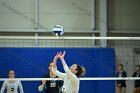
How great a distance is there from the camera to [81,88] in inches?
462

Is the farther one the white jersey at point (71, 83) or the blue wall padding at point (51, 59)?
the blue wall padding at point (51, 59)

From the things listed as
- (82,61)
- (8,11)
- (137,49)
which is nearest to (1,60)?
(8,11)

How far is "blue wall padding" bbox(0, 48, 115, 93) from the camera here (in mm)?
11414

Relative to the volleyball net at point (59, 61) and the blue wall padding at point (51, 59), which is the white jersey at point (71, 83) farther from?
the blue wall padding at point (51, 59)

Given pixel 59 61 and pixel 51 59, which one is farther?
pixel 59 61

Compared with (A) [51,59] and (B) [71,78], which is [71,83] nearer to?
(B) [71,78]

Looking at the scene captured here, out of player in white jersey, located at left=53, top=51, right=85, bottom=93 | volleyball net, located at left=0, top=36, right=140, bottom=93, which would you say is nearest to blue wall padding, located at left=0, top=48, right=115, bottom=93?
volleyball net, located at left=0, top=36, right=140, bottom=93

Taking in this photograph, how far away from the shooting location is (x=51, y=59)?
38.0 feet

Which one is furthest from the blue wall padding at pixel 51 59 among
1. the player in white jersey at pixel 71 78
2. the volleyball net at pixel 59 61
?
the player in white jersey at pixel 71 78

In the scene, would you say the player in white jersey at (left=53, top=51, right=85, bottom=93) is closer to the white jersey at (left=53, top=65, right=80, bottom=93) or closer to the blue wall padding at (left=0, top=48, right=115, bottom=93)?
the white jersey at (left=53, top=65, right=80, bottom=93)

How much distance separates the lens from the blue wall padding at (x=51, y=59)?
11.4m

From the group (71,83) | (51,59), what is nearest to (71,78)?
(71,83)

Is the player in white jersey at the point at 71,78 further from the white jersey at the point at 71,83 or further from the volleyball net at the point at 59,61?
the volleyball net at the point at 59,61

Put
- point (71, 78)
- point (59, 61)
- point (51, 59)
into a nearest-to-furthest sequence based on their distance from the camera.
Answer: point (71, 78) < point (51, 59) < point (59, 61)
